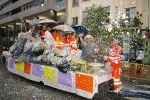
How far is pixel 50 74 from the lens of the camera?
7.48 meters

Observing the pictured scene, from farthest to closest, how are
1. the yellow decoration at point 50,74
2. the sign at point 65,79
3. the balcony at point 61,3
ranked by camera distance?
1. the balcony at point 61,3
2. the yellow decoration at point 50,74
3. the sign at point 65,79

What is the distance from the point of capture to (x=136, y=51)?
17219 millimetres

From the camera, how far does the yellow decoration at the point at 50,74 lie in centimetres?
729

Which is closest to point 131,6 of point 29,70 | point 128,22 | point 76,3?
point 128,22

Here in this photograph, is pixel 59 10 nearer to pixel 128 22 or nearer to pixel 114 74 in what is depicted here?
pixel 128 22

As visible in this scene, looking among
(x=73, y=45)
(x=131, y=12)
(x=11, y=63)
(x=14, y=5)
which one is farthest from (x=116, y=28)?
(x=14, y=5)

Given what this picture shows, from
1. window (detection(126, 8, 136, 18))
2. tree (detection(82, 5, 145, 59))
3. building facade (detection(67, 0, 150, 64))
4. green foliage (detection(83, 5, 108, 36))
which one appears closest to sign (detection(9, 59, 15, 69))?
tree (detection(82, 5, 145, 59))

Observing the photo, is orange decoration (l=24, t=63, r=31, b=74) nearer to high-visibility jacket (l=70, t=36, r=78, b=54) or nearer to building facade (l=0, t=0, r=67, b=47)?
high-visibility jacket (l=70, t=36, r=78, b=54)

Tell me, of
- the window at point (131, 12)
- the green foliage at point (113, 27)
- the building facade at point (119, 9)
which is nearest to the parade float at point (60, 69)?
the green foliage at point (113, 27)

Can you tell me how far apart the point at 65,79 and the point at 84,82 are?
94 cm

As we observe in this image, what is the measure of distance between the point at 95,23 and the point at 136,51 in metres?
4.46

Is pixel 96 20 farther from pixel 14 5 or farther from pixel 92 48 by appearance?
pixel 14 5

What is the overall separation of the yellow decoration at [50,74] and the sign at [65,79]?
0.30 m

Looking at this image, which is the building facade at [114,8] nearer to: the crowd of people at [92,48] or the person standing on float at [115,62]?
the crowd of people at [92,48]
